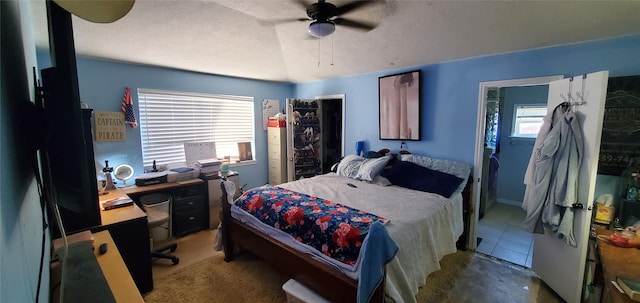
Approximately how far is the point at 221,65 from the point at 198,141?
1252mm

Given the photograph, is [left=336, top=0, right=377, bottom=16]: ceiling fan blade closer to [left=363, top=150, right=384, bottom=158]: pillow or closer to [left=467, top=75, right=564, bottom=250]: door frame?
[left=467, top=75, right=564, bottom=250]: door frame

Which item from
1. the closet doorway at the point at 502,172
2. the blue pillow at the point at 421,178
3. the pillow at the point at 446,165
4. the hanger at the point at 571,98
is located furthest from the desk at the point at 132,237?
the hanger at the point at 571,98

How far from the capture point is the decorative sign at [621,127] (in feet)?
7.09

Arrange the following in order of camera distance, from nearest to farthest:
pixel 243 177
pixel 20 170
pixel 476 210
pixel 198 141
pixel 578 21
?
pixel 20 170, pixel 578 21, pixel 476 210, pixel 198 141, pixel 243 177

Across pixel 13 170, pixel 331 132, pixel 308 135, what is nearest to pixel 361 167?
pixel 308 135

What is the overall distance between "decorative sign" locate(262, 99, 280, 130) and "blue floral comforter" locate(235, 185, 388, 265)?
2.34 meters

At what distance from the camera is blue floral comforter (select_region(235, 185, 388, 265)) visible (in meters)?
1.84

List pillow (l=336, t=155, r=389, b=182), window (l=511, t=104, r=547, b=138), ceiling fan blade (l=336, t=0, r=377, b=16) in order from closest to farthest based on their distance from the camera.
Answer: ceiling fan blade (l=336, t=0, r=377, b=16) < pillow (l=336, t=155, r=389, b=182) < window (l=511, t=104, r=547, b=138)

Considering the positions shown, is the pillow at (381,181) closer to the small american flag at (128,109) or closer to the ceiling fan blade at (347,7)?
the ceiling fan blade at (347,7)

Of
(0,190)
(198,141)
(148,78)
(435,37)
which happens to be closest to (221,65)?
(148,78)

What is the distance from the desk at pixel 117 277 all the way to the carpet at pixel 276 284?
3.24ft

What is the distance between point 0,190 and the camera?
0.45 meters

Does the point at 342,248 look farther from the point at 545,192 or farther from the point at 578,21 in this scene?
the point at 578,21

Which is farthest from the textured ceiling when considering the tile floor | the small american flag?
the tile floor
